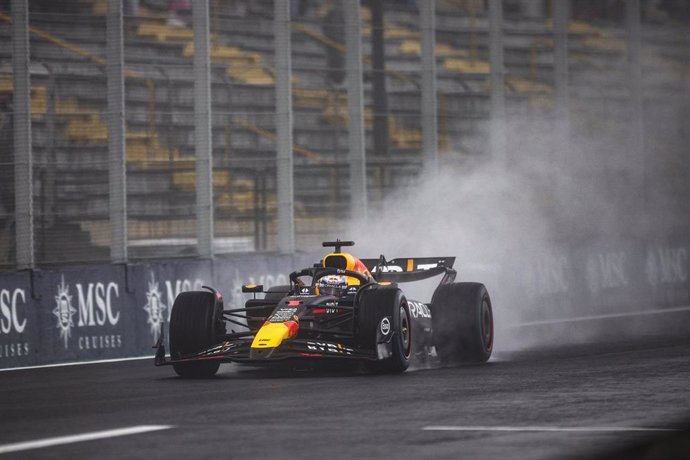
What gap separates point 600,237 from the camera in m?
30.6

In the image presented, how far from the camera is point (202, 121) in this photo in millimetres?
22719

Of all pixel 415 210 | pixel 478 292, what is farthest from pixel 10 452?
pixel 415 210

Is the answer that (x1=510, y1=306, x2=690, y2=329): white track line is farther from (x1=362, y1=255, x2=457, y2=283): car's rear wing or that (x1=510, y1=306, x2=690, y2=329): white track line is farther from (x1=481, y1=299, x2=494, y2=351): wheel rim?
(x1=481, y1=299, x2=494, y2=351): wheel rim

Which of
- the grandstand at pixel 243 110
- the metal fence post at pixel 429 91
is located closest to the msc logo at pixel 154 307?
the grandstand at pixel 243 110

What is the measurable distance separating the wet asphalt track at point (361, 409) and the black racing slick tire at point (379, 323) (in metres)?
0.34

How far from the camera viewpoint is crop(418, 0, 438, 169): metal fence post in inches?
1054

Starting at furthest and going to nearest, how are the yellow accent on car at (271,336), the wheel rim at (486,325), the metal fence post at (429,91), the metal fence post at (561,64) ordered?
1. the metal fence post at (561,64)
2. the metal fence post at (429,91)
3. the wheel rim at (486,325)
4. the yellow accent on car at (271,336)

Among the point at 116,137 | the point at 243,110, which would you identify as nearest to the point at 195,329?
the point at 116,137

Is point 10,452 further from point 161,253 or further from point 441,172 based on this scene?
point 441,172

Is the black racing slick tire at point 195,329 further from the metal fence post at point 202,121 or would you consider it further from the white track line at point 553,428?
the metal fence post at point 202,121

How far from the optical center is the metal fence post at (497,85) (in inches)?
1109

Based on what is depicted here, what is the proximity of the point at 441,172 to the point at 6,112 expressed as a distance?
9.56m

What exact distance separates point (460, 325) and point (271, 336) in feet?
9.27

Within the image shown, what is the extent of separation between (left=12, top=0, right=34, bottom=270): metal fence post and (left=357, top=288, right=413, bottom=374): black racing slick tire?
253 inches
